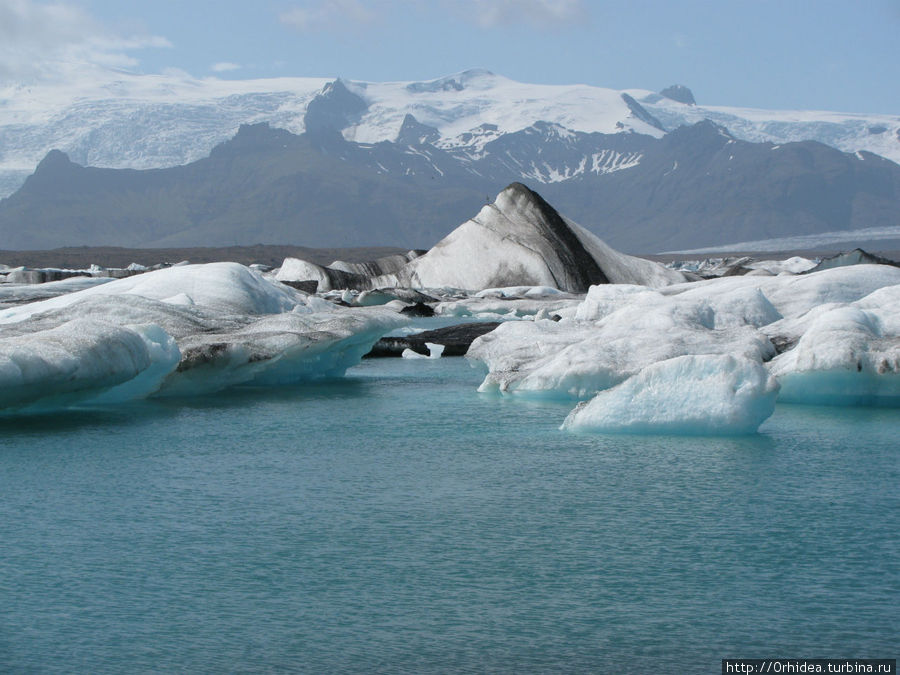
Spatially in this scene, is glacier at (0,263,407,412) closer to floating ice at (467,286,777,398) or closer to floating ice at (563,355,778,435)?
floating ice at (467,286,777,398)

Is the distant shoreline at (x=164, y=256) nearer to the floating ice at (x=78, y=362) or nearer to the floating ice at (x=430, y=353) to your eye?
the floating ice at (x=430, y=353)

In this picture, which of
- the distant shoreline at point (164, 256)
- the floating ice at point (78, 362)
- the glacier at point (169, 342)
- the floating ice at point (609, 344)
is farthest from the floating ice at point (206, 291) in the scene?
the distant shoreline at point (164, 256)

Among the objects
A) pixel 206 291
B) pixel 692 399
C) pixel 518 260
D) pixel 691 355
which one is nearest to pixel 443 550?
pixel 692 399

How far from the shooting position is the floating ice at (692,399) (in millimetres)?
7512

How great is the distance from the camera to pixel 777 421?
893 cm

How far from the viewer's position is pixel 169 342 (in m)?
9.89

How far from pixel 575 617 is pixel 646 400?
3771 millimetres

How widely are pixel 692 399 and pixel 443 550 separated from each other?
10.5ft

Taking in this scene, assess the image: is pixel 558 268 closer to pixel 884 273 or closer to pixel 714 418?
pixel 884 273

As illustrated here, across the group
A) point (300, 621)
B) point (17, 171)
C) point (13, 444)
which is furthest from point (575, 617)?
point (17, 171)

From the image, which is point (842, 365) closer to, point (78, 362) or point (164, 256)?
point (78, 362)

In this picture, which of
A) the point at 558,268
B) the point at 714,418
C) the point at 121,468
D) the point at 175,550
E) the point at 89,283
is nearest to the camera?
the point at 175,550

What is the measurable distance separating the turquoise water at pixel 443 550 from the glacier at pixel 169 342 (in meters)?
0.58

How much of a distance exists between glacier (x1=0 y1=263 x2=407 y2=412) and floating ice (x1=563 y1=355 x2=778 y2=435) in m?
3.98
